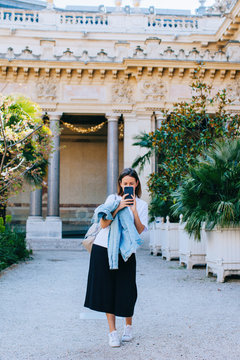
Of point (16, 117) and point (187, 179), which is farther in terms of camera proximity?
point (16, 117)

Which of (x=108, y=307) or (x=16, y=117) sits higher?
(x=16, y=117)

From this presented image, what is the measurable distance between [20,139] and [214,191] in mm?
5762

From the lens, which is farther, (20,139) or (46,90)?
(46,90)

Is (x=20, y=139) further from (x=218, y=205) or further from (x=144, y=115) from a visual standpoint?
(x=144, y=115)

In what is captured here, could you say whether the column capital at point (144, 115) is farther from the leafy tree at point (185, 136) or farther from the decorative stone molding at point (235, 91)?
the leafy tree at point (185, 136)

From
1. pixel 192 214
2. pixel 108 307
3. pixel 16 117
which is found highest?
pixel 16 117

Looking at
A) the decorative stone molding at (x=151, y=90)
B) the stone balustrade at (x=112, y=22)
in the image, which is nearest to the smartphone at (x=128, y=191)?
the decorative stone molding at (x=151, y=90)

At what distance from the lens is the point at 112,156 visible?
21.4 meters

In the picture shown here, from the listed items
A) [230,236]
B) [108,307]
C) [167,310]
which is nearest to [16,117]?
[230,236]

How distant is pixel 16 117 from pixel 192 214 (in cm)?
664

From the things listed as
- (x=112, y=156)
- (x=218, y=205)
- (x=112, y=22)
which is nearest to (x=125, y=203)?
(x=218, y=205)

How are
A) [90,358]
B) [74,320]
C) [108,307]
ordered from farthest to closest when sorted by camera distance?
1. [74,320]
2. [108,307]
3. [90,358]

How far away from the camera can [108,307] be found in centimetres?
424

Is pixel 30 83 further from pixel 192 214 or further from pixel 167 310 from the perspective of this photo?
pixel 167 310
